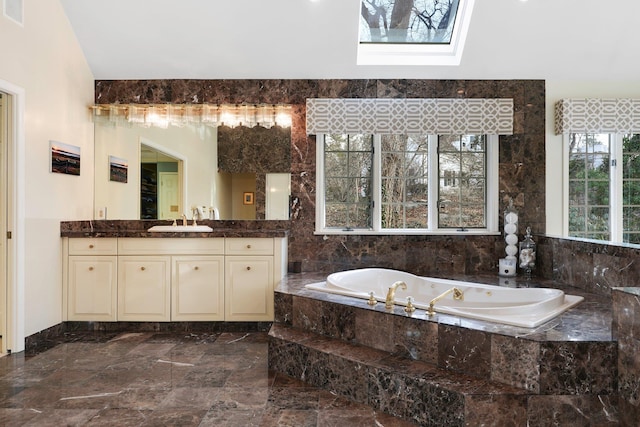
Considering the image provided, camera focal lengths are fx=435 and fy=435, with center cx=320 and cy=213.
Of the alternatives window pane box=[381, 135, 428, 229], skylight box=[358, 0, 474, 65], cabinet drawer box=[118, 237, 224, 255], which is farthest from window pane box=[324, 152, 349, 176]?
cabinet drawer box=[118, 237, 224, 255]

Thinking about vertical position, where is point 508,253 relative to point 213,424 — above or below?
above

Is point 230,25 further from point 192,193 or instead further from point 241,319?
point 241,319

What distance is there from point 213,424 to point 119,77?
3357mm

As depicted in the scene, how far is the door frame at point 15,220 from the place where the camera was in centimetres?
310

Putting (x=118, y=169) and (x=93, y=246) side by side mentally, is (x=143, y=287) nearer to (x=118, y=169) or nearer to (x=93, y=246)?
(x=93, y=246)

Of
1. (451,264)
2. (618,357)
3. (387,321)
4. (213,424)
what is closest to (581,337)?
(618,357)

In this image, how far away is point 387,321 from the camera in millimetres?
2527

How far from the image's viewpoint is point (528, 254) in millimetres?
3803

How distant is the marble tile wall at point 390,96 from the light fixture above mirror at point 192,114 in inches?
2.7

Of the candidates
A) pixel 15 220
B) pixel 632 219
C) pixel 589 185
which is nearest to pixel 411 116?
pixel 589 185

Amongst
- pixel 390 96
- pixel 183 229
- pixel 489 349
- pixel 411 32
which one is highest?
pixel 411 32

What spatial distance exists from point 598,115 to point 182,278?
4.07 metres

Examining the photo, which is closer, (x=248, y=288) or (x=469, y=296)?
(x=469, y=296)

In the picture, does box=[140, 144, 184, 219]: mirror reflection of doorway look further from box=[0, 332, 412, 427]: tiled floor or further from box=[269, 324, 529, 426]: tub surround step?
box=[269, 324, 529, 426]: tub surround step
